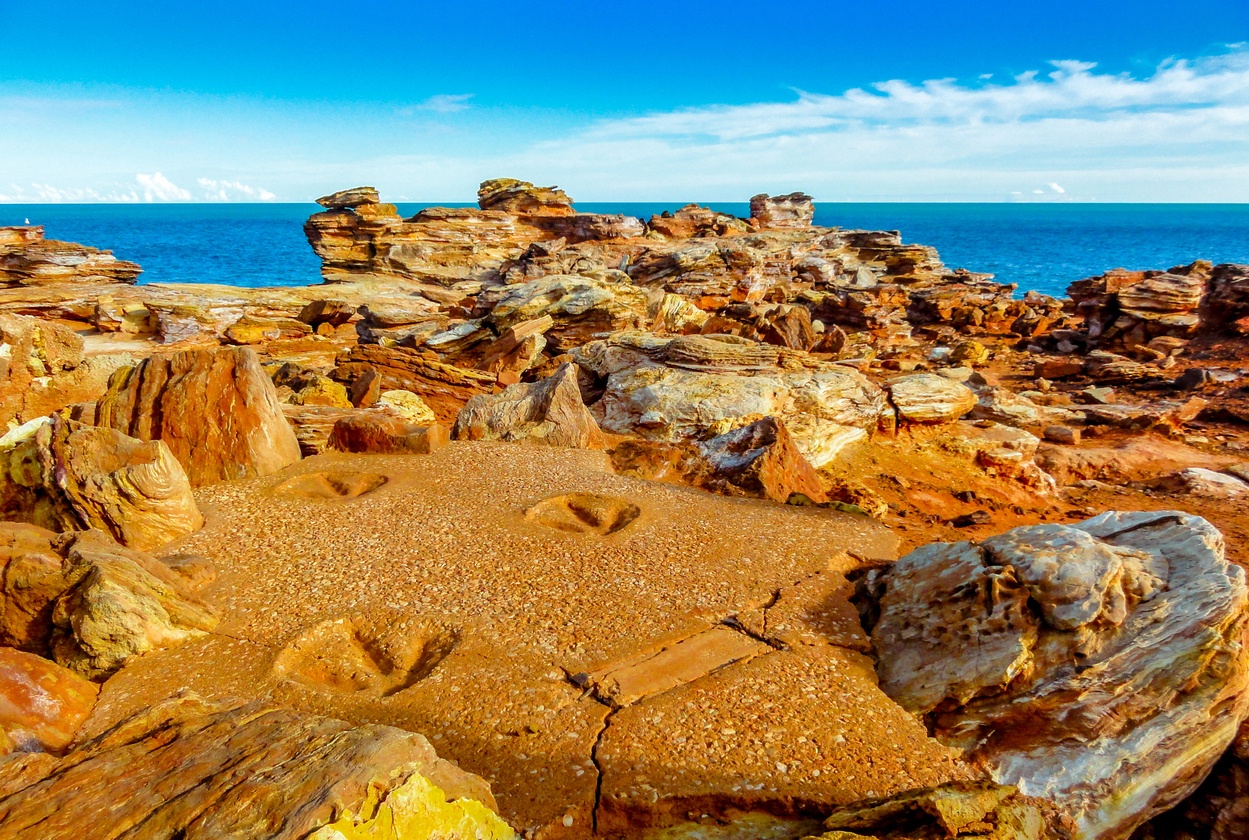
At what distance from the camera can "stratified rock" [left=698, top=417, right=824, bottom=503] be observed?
10086mm

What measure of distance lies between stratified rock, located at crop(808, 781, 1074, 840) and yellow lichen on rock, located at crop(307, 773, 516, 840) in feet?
5.59

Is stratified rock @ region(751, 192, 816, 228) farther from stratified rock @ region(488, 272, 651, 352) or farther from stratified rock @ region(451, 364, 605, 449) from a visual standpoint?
stratified rock @ region(451, 364, 605, 449)

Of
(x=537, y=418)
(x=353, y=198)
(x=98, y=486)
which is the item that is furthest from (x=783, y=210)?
(x=98, y=486)

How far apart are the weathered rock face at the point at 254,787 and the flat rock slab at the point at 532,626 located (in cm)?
94

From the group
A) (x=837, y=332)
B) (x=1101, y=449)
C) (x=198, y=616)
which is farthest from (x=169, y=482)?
(x=837, y=332)

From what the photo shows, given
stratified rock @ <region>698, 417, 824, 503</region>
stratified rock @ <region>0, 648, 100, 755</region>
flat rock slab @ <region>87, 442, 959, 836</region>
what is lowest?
stratified rock @ <region>698, 417, 824, 503</region>

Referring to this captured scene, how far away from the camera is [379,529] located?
8.23 metres

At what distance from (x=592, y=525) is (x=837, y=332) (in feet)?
57.8

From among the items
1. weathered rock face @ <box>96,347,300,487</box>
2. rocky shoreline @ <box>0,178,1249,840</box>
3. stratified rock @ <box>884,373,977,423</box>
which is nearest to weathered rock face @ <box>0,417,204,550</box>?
rocky shoreline @ <box>0,178,1249,840</box>

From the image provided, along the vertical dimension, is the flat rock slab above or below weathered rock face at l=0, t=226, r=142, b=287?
below

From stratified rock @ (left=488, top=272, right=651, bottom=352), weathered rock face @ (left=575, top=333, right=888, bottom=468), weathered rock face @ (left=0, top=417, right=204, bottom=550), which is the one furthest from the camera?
stratified rock @ (left=488, top=272, right=651, bottom=352)

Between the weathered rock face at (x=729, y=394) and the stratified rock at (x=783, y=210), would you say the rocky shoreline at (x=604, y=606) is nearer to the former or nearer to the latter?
the weathered rock face at (x=729, y=394)

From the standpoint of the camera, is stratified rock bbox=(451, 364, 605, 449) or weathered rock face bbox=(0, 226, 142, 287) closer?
stratified rock bbox=(451, 364, 605, 449)

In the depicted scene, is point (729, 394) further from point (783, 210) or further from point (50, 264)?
point (783, 210)
